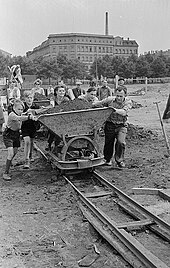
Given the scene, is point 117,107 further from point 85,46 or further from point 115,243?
point 85,46

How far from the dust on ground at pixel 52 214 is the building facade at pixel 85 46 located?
99309 millimetres

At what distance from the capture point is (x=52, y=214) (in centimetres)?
611

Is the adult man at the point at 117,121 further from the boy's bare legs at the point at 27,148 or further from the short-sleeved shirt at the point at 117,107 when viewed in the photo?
the boy's bare legs at the point at 27,148

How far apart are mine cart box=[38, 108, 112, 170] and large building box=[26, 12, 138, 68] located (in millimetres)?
100524

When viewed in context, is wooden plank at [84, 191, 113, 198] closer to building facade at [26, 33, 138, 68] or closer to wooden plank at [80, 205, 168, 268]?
wooden plank at [80, 205, 168, 268]

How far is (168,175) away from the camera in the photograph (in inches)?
318

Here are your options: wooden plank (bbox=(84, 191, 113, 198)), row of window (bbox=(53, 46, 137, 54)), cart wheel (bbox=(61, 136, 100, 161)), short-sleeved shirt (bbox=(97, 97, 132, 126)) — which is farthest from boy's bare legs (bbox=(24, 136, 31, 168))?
row of window (bbox=(53, 46, 137, 54))

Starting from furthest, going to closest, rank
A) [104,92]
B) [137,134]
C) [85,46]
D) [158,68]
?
[85,46] < [158,68] < [104,92] < [137,134]

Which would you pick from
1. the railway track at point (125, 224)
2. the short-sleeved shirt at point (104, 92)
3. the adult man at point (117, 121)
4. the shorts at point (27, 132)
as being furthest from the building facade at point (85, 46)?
the railway track at point (125, 224)

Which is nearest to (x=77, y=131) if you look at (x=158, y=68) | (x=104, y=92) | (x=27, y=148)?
→ (x=27, y=148)

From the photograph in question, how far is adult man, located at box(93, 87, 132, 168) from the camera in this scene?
27.3 feet

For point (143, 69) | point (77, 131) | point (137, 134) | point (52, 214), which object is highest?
point (143, 69)

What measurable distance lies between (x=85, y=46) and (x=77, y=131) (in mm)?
107959

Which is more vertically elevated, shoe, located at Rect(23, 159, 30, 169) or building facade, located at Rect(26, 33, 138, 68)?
building facade, located at Rect(26, 33, 138, 68)
